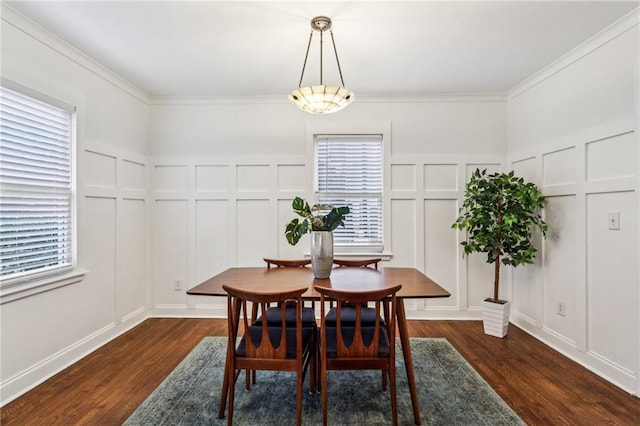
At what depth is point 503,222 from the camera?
126 inches

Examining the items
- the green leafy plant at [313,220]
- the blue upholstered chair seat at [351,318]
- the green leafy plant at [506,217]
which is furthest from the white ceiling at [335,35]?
the blue upholstered chair seat at [351,318]

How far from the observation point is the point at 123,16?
90.5 inches

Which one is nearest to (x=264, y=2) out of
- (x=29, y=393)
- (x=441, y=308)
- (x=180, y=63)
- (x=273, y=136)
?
(x=180, y=63)

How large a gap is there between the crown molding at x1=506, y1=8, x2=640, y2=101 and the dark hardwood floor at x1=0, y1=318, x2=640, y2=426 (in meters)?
2.50

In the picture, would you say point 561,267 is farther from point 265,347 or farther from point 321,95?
point 265,347

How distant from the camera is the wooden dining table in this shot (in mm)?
2012

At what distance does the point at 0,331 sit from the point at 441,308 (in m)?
3.84

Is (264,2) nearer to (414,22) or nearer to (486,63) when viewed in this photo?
(414,22)

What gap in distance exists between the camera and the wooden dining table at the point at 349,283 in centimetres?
201

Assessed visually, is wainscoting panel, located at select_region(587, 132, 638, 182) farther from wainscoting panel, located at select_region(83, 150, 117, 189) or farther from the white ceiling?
wainscoting panel, located at select_region(83, 150, 117, 189)

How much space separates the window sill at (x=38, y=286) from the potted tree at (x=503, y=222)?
138 inches

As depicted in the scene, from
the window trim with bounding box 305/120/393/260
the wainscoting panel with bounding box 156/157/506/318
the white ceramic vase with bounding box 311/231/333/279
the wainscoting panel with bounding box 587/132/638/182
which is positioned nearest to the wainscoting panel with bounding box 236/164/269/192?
the wainscoting panel with bounding box 156/157/506/318

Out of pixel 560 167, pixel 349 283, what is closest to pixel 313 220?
pixel 349 283

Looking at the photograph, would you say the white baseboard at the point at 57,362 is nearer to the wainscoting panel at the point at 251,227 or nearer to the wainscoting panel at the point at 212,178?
the wainscoting panel at the point at 251,227
